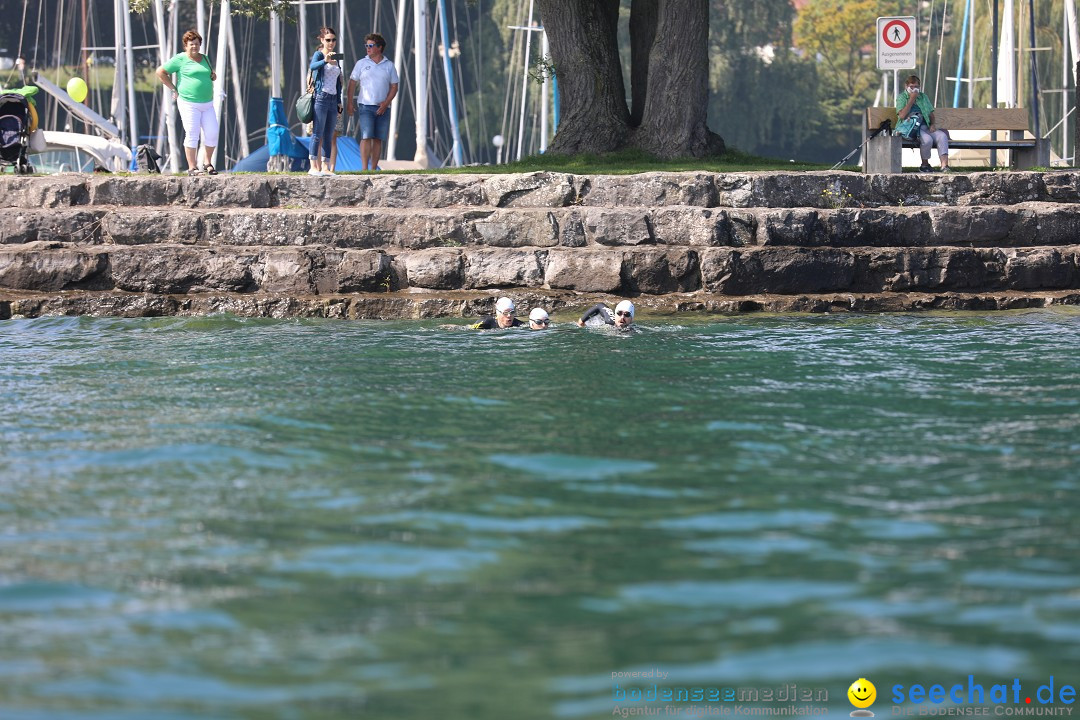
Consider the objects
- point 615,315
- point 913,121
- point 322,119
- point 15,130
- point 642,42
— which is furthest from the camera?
point 642,42

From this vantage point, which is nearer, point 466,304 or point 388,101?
point 466,304

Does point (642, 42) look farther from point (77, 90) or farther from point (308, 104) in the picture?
point (77, 90)

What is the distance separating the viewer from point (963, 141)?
647 inches

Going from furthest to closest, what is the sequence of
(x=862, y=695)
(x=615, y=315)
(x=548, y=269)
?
(x=548, y=269) → (x=615, y=315) → (x=862, y=695)

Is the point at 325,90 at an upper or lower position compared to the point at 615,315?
upper

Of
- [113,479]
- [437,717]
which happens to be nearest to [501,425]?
[113,479]

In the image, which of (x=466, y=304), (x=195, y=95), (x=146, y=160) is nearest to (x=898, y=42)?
(x=466, y=304)

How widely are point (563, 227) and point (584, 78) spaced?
4.33 m

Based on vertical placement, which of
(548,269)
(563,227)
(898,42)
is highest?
(898,42)

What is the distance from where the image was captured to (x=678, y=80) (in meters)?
17.2

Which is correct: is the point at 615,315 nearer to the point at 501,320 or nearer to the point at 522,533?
the point at 501,320

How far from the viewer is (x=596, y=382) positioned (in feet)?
30.9

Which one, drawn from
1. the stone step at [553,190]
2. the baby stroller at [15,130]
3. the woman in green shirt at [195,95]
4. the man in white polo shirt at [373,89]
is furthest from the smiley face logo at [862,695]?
the baby stroller at [15,130]

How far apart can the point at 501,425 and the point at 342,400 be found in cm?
137
